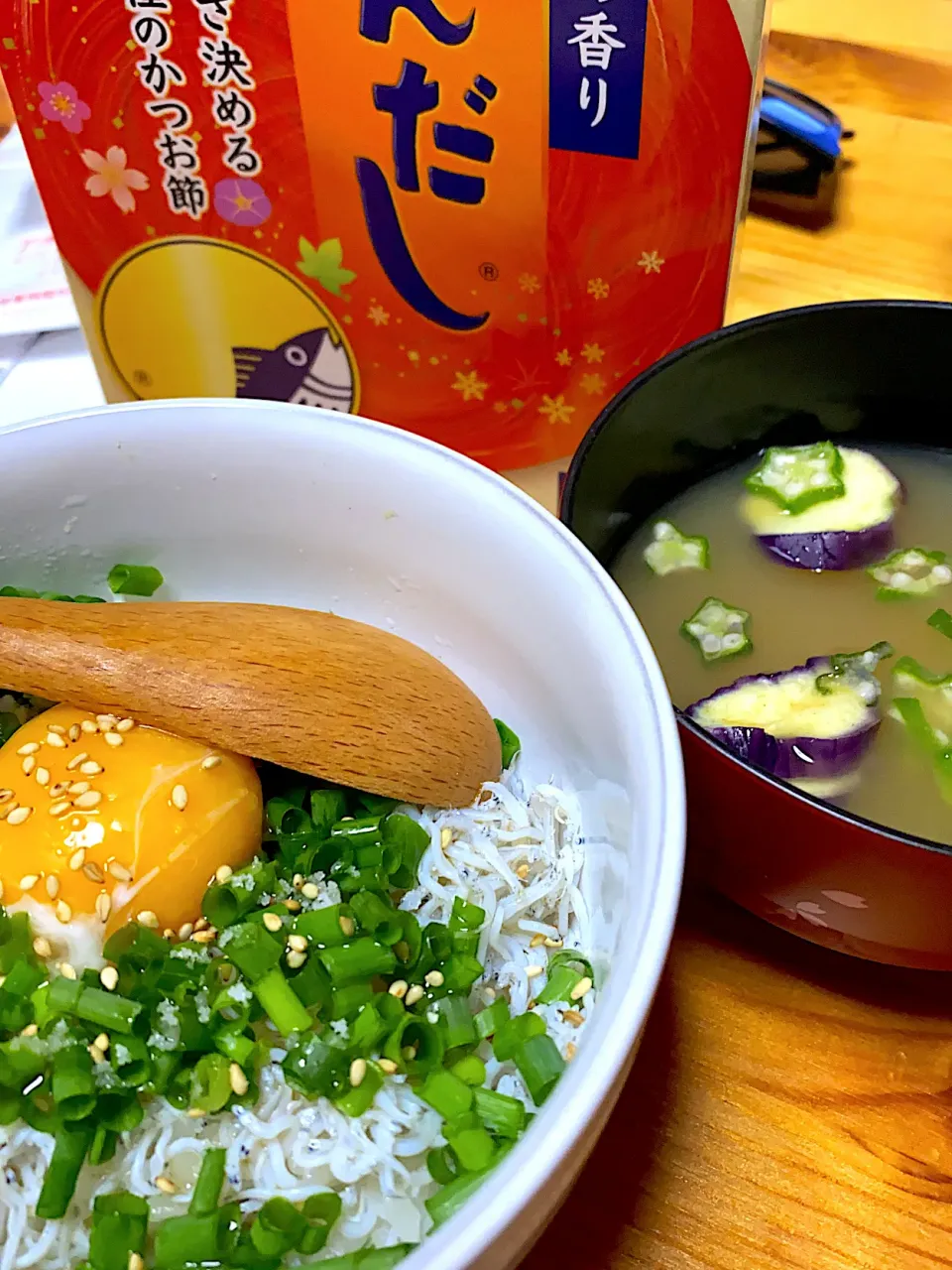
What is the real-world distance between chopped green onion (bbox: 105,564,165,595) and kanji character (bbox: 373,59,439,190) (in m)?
0.43

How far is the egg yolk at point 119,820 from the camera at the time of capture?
77 cm

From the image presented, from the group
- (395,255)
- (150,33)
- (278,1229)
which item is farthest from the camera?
(395,255)

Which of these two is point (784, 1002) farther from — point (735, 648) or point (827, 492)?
point (827, 492)

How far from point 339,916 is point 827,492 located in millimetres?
696


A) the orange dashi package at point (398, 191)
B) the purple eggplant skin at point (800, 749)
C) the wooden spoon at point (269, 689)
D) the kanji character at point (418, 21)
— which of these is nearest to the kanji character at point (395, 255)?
the orange dashi package at point (398, 191)

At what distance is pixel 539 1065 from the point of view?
2.18 ft

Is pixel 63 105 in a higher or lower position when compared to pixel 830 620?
higher

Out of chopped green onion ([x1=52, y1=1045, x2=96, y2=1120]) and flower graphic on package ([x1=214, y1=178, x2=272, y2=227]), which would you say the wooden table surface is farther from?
flower graphic on package ([x1=214, y1=178, x2=272, y2=227])

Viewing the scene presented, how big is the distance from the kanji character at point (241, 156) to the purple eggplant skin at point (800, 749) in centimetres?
61

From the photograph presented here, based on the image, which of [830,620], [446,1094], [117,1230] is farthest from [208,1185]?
[830,620]

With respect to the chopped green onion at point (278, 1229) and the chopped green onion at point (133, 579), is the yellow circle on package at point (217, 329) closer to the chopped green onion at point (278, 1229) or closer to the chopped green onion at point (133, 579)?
the chopped green onion at point (133, 579)

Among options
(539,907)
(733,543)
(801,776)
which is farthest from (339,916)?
(733,543)

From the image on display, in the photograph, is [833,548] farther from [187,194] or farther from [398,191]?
[187,194]

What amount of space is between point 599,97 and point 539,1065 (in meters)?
0.72
